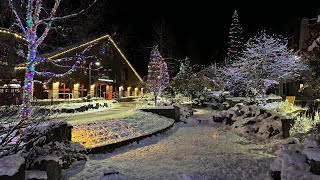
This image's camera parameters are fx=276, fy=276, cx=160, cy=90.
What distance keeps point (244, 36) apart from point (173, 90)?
2204cm

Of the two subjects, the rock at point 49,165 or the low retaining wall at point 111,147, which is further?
the low retaining wall at point 111,147

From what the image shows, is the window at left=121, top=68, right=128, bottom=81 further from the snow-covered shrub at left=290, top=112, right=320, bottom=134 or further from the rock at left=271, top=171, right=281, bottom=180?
the rock at left=271, top=171, right=281, bottom=180

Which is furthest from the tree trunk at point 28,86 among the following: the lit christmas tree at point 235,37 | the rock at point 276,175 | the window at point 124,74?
the lit christmas tree at point 235,37


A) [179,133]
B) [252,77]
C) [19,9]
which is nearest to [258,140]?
[179,133]

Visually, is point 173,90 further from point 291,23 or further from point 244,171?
point 244,171

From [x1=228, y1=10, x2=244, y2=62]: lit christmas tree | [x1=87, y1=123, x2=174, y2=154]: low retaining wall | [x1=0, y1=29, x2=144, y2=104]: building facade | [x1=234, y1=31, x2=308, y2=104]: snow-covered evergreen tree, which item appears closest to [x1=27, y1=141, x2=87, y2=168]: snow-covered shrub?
[x1=87, y1=123, x2=174, y2=154]: low retaining wall

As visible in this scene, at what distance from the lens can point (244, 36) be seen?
5175 centimetres

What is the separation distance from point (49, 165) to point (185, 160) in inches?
172

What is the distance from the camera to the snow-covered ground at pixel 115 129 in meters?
10.9

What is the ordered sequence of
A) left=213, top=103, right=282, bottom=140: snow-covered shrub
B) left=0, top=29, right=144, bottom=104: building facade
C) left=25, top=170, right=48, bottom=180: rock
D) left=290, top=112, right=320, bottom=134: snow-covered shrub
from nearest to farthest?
left=25, top=170, right=48, bottom=180: rock, left=290, top=112, right=320, bottom=134: snow-covered shrub, left=213, top=103, right=282, bottom=140: snow-covered shrub, left=0, top=29, right=144, bottom=104: building facade

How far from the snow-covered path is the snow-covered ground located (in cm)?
76

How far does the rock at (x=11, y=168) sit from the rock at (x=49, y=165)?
3.98ft

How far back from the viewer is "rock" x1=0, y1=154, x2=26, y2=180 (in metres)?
4.47

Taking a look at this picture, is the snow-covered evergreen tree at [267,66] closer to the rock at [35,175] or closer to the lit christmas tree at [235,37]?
the rock at [35,175]
